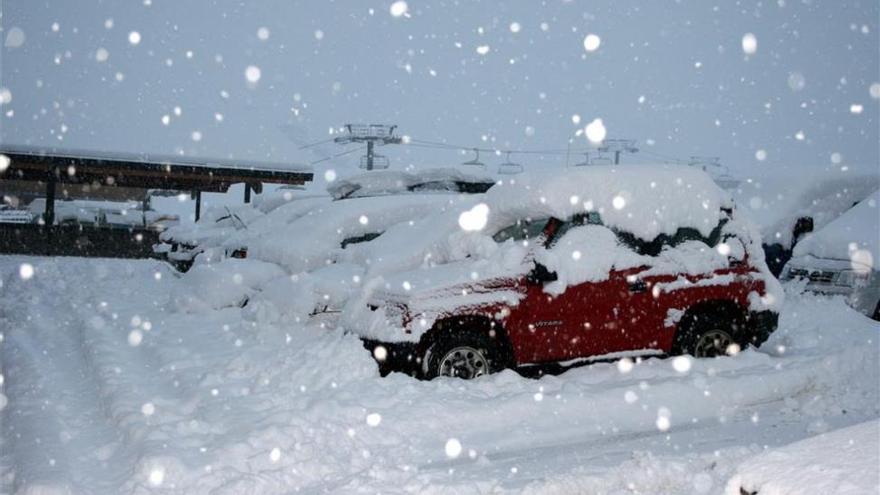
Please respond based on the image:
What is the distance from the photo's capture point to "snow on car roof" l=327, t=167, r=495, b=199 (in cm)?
1370

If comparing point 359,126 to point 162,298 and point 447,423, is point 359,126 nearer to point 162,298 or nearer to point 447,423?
point 162,298

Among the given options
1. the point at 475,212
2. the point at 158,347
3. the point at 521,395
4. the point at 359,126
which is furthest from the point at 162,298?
the point at 359,126

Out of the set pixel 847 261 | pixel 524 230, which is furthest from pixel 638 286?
pixel 847 261

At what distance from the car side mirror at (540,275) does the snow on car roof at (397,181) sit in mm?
7177

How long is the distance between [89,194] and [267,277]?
4435 centimetres

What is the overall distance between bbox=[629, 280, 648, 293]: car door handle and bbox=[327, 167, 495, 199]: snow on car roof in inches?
279

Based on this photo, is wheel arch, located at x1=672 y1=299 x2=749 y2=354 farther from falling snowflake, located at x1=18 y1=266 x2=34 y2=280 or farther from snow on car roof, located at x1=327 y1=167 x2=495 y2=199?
falling snowflake, located at x1=18 y1=266 x2=34 y2=280

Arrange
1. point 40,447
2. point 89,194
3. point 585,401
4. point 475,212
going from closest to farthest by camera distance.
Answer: point 40,447
point 585,401
point 475,212
point 89,194

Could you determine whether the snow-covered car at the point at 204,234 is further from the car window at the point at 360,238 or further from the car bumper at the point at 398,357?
the car bumper at the point at 398,357

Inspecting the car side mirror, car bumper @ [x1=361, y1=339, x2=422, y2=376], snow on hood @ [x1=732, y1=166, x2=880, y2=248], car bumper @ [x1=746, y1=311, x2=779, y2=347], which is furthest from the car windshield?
snow on hood @ [x1=732, y1=166, x2=880, y2=248]

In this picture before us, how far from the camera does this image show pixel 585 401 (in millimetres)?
6238

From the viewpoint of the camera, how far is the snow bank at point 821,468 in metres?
2.33

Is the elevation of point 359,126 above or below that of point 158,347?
above

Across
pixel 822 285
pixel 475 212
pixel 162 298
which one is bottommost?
pixel 162 298
